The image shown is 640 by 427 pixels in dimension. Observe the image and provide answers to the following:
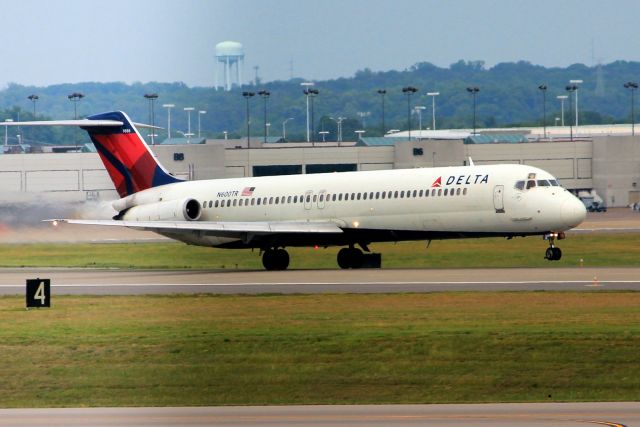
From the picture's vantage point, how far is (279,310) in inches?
1587

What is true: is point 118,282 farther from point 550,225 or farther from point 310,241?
point 550,225

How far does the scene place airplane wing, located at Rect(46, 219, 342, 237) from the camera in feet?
186

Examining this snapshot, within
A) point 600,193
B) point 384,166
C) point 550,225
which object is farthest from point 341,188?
point 600,193

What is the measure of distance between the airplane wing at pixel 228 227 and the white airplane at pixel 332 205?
0.04 meters

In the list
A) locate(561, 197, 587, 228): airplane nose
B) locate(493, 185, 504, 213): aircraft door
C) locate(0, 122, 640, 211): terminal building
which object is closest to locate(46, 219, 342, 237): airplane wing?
locate(493, 185, 504, 213): aircraft door

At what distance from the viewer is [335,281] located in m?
49.5

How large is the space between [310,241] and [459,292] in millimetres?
15028

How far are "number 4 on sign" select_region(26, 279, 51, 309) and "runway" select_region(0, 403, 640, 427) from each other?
1547 centimetres

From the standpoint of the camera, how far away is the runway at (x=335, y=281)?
45.8m

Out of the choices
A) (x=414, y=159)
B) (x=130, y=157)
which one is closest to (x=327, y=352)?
(x=130, y=157)

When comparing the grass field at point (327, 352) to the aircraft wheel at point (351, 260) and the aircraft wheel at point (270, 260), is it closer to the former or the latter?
the aircraft wheel at point (351, 260)

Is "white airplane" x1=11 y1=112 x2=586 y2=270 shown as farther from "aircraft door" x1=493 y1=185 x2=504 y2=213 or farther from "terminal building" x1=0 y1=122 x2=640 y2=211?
"terminal building" x1=0 y1=122 x2=640 y2=211

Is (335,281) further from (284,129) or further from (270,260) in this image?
(284,129)

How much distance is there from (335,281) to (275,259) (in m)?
9.05
